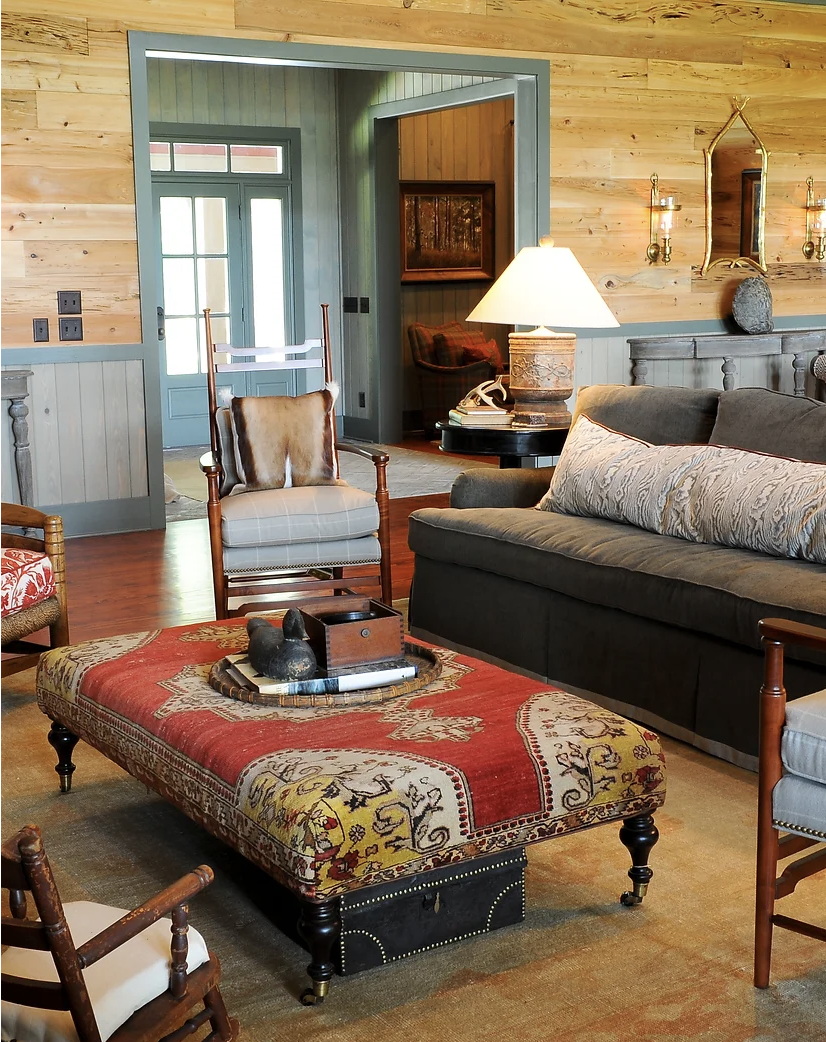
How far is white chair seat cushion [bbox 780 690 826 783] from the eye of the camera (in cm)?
203

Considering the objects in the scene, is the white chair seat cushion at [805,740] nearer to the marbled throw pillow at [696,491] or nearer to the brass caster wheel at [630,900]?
the brass caster wheel at [630,900]

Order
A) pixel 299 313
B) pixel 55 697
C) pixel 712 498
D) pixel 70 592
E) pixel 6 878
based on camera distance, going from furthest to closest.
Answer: pixel 299 313 → pixel 70 592 → pixel 712 498 → pixel 55 697 → pixel 6 878

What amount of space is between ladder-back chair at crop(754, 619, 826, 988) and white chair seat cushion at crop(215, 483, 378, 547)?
7.84 ft

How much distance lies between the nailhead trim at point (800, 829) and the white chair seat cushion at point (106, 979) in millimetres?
968

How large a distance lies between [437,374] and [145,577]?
15.7 ft

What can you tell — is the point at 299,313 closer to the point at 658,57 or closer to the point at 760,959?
the point at 658,57

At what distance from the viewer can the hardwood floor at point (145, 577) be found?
4.69m

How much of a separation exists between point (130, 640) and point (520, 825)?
1.21 meters

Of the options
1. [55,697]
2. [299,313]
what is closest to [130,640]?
[55,697]

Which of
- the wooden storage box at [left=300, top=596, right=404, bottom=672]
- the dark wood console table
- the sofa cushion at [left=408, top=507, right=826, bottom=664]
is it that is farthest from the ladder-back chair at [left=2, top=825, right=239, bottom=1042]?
the dark wood console table

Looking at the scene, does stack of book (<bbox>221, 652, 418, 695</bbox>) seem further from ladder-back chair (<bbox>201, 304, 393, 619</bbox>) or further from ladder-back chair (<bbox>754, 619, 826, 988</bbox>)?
ladder-back chair (<bbox>201, 304, 393, 619</bbox>)

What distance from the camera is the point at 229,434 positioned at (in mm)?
4684

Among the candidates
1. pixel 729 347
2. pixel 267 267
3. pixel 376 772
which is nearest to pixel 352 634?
pixel 376 772

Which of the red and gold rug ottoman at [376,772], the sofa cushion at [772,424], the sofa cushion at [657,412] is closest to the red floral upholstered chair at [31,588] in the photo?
the red and gold rug ottoman at [376,772]
